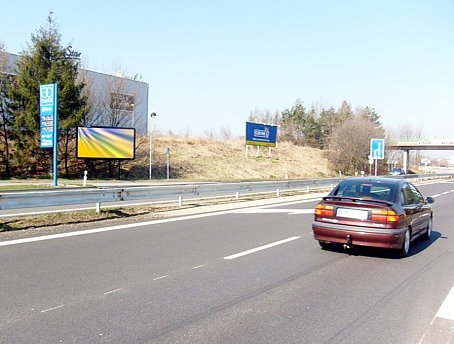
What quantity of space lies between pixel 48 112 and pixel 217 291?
2474cm

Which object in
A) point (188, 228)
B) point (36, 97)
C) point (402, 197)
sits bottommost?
point (188, 228)

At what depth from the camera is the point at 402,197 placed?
28.5 feet

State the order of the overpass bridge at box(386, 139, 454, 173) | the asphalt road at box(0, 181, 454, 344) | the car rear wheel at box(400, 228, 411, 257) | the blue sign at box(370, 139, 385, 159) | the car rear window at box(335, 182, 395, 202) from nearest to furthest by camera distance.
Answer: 1. the asphalt road at box(0, 181, 454, 344)
2. the car rear wheel at box(400, 228, 411, 257)
3. the car rear window at box(335, 182, 395, 202)
4. the blue sign at box(370, 139, 385, 159)
5. the overpass bridge at box(386, 139, 454, 173)

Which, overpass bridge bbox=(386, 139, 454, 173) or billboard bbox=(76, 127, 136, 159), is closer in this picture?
billboard bbox=(76, 127, 136, 159)

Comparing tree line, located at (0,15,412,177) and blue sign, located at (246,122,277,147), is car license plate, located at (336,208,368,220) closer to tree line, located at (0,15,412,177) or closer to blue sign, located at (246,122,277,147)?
tree line, located at (0,15,412,177)

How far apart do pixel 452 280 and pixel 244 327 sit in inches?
159

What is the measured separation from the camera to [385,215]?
7.94m

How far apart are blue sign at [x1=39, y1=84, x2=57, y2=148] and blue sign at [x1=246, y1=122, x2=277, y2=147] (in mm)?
27500

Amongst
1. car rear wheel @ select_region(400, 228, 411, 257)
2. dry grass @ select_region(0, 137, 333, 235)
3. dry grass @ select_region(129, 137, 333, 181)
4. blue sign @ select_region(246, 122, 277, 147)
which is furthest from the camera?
blue sign @ select_region(246, 122, 277, 147)

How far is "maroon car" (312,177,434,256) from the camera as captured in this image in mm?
7926

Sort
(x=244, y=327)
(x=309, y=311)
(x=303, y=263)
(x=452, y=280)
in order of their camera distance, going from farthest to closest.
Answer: (x=303, y=263), (x=452, y=280), (x=309, y=311), (x=244, y=327)

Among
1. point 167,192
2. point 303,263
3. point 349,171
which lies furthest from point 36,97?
point 349,171

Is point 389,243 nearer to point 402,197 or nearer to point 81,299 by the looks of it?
point 402,197

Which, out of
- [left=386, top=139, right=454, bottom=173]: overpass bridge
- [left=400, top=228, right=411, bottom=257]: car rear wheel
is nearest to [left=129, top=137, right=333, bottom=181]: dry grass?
[left=386, top=139, right=454, bottom=173]: overpass bridge
